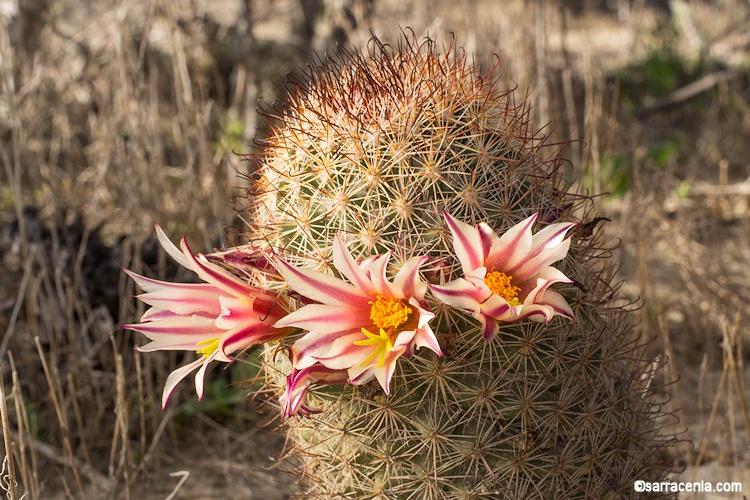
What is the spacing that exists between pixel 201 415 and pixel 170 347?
1.44 m

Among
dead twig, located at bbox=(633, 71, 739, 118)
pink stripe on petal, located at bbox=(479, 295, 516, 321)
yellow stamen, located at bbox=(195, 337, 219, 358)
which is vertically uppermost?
dead twig, located at bbox=(633, 71, 739, 118)

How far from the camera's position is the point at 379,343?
1.28 metres

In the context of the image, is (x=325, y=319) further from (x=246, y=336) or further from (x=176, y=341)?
(x=176, y=341)

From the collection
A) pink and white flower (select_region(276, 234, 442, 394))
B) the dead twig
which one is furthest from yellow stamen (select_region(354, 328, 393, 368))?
the dead twig

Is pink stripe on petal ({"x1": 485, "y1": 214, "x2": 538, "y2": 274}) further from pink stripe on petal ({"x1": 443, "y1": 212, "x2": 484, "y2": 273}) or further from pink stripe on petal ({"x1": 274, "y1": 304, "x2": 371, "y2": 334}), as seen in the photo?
pink stripe on petal ({"x1": 274, "y1": 304, "x2": 371, "y2": 334})

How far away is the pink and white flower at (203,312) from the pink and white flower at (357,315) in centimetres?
12

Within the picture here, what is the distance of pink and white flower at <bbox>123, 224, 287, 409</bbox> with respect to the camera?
138 centimetres

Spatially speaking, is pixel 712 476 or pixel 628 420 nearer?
pixel 628 420

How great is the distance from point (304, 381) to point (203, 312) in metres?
0.23

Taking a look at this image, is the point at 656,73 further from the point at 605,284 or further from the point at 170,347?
the point at 170,347

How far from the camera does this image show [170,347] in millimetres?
1396

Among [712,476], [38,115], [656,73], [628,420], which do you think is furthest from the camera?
[656,73]

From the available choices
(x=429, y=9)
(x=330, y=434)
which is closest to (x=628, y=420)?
(x=330, y=434)

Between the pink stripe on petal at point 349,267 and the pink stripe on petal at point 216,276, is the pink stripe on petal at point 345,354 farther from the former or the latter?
the pink stripe on petal at point 216,276
